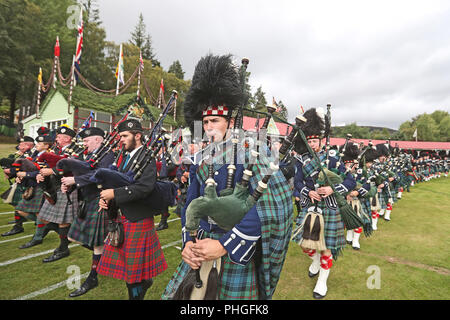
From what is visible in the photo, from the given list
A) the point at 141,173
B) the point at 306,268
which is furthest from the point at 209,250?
the point at 306,268

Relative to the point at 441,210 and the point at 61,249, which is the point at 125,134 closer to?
the point at 61,249

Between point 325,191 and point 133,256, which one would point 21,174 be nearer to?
point 133,256

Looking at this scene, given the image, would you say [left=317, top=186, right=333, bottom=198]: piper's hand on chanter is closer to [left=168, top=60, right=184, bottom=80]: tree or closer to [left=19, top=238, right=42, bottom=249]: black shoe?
[left=19, top=238, right=42, bottom=249]: black shoe

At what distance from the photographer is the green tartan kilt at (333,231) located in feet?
12.9

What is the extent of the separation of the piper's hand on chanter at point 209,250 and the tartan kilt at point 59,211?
432 centimetres

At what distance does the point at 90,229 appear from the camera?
372 cm

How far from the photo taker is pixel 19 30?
29.2 metres

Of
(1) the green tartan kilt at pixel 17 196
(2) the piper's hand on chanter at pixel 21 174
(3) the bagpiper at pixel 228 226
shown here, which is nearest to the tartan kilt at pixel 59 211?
(2) the piper's hand on chanter at pixel 21 174

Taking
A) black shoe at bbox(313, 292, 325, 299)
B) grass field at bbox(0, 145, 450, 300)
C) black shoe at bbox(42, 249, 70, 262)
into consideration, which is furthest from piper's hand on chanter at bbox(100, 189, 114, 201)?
black shoe at bbox(313, 292, 325, 299)

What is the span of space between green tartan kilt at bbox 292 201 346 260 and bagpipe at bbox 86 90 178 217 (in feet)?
8.24

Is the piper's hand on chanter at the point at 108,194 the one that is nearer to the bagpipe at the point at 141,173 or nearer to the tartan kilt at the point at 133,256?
the bagpipe at the point at 141,173
